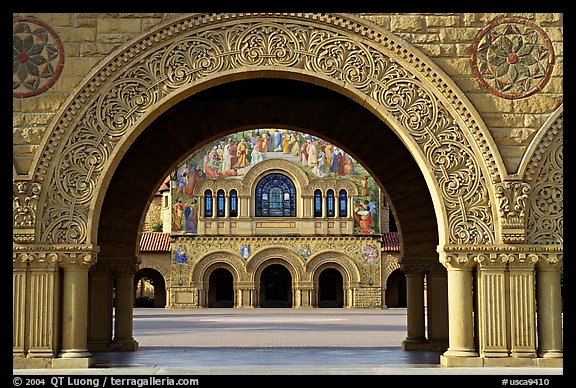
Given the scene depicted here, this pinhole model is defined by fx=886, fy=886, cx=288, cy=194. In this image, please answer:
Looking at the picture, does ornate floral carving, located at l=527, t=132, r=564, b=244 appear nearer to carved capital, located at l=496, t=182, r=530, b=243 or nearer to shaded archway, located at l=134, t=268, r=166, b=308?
carved capital, located at l=496, t=182, r=530, b=243

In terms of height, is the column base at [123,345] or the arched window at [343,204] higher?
the arched window at [343,204]

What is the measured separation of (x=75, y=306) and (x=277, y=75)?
427cm

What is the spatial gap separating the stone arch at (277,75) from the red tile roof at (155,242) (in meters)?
38.5

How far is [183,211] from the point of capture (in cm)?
5031

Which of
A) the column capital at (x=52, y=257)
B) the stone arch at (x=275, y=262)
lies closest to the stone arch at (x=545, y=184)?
the column capital at (x=52, y=257)

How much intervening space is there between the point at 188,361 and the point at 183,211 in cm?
3631

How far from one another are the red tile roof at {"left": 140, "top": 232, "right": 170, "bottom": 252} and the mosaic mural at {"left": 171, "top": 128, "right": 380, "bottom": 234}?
4.33 feet

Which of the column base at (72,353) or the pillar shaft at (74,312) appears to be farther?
the pillar shaft at (74,312)

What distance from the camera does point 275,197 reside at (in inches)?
1966

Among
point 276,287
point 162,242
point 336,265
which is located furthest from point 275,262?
point 162,242

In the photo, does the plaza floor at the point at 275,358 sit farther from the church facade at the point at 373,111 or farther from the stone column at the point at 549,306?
the church facade at the point at 373,111

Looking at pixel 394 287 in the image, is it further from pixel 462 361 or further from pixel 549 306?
pixel 462 361

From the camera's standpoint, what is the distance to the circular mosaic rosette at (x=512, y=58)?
40.9ft

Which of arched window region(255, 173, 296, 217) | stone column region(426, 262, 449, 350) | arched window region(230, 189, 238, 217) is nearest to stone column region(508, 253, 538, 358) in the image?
stone column region(426, 262, 449, 350)
